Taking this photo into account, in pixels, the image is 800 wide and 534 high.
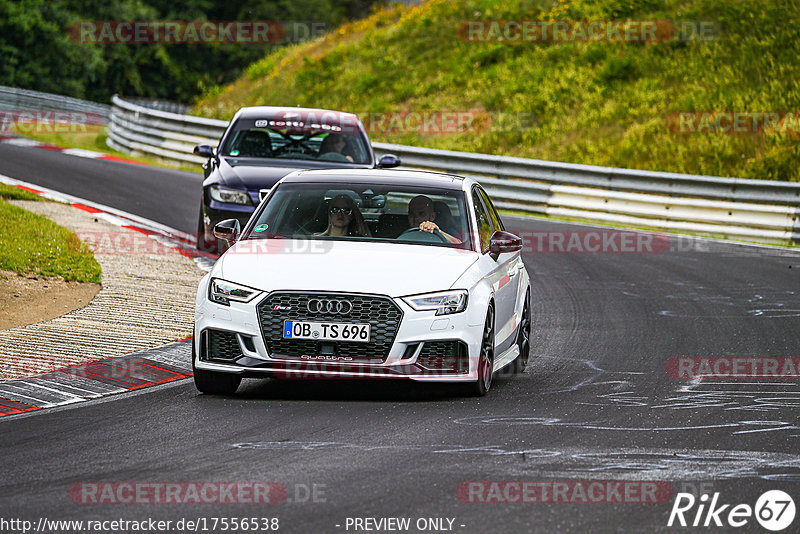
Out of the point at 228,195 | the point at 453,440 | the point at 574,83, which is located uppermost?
the point at 574,83

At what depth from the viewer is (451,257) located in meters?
9.16

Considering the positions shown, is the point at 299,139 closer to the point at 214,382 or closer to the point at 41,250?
the point at 41,250

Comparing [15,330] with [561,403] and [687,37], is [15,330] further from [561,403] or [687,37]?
[687,37]

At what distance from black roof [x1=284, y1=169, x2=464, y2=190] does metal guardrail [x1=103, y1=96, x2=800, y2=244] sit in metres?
12.9

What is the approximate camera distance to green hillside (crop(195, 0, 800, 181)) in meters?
28.8

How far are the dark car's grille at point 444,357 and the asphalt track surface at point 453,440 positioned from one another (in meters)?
0.25

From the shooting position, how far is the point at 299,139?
663 inches

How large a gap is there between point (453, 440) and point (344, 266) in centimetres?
177

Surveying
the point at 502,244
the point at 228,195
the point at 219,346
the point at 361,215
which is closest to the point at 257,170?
the point at 228,195

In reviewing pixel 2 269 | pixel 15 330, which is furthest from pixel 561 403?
pixel 2 269

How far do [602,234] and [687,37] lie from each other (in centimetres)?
1411

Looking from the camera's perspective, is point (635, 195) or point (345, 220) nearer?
point (345, 220)

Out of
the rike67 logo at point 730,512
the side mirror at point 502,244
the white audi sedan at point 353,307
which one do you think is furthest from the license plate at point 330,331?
the rike67 logo at point 730,512

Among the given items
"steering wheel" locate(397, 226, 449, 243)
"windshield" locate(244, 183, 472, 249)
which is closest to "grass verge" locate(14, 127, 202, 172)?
"windshield" locate(244, 183, 472, 249)
